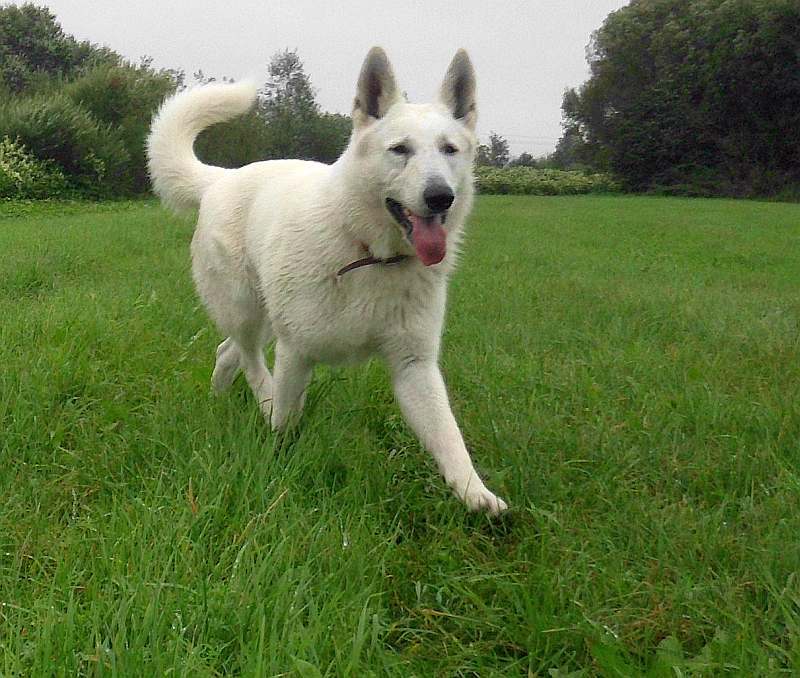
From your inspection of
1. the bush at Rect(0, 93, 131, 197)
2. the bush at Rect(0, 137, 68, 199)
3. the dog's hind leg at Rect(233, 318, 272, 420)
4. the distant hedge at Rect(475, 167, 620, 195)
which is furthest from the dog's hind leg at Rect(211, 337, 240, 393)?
the distant hedge at Rect(475, 167, 620, 195)

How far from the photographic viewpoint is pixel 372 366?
3.59m

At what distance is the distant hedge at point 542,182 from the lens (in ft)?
109

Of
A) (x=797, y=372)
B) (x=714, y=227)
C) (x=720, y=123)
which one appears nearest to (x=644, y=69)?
(x=720, y=123)

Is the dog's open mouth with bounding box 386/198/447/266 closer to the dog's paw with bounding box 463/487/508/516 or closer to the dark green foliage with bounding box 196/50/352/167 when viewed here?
the dog's paw with bounding box 463/487/508/516

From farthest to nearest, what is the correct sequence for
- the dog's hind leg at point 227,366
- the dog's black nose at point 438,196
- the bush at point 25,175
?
the bush at point 25,175
the dog's hind leg at point 227,366
the dog's black nose at point 438,196

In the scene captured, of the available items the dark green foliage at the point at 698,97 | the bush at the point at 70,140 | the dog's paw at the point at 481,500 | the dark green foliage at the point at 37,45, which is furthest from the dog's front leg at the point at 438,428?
the dark green foliage at the point at 37,45

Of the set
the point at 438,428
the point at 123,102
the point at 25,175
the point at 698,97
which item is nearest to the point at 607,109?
the point at 698,97

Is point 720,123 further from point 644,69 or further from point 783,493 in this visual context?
point 783,493

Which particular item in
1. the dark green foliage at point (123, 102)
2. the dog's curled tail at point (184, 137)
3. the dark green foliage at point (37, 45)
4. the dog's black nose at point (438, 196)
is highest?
the dark green foliage at point (37, 45)

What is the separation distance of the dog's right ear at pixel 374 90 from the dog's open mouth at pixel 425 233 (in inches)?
16.2

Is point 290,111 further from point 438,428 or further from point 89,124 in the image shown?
point 438,428

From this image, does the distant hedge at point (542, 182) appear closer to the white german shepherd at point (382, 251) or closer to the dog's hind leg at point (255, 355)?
the dog's hind leg at point (255, 355)

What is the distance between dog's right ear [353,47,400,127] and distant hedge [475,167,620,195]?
29520mm

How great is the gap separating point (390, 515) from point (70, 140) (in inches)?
933
